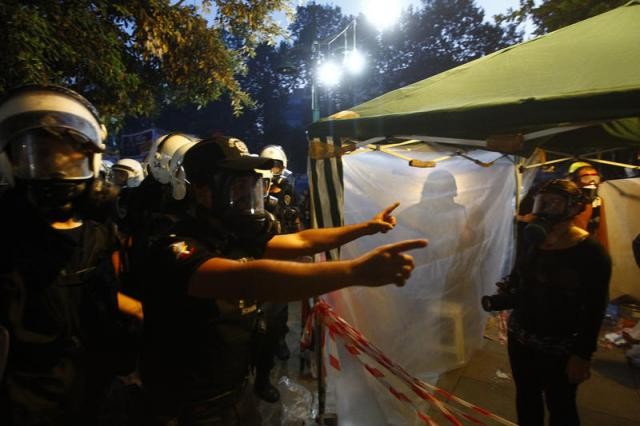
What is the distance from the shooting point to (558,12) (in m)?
8.25

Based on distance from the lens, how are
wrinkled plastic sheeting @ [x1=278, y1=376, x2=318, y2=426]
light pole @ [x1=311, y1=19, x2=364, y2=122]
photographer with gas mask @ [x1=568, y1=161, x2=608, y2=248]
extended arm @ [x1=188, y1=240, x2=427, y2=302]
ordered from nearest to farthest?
extended arm @ [x1=188, y1=240, x2=427, y2=302] → wrinkled plastic sheeting @ [x1=278, y1=376, x2=318, y2=426] → photographer with gas mask @ [x1=568, y1=161, x2=608, y2=248] → light pole @ [x1=311, y1=19, x2=364, y2=122]

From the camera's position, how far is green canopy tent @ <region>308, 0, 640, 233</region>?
2051mm

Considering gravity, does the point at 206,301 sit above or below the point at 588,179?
below

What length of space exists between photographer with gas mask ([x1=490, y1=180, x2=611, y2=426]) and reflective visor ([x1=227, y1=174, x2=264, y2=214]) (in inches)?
76.8

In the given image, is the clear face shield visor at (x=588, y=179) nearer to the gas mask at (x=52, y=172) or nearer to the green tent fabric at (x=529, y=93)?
the green tent fabric at (x=529, y=93)

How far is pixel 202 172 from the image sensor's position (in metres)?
1.94

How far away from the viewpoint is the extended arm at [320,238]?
2.50 meters

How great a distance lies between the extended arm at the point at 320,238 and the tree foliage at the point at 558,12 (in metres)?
8.09

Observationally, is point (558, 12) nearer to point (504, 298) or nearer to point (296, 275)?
point (504, 298)

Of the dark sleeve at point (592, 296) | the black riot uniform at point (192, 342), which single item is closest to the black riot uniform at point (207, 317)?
the black riot uniform at point (192, 342)

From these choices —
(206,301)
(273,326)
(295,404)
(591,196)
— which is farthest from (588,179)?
(206,301)

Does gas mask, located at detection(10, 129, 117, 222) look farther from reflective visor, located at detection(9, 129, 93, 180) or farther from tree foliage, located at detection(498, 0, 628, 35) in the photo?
tree foliage, located at detection(498, 0, 628, 35)

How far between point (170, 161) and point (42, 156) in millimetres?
2300

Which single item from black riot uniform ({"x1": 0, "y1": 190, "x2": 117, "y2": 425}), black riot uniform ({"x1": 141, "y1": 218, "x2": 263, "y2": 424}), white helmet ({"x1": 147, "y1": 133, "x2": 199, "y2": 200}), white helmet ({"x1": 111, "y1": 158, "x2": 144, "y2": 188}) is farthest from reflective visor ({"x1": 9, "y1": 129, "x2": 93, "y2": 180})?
white helmet ({"x1": 111, "y1": 158, "x2": 144, "y2": 188})
